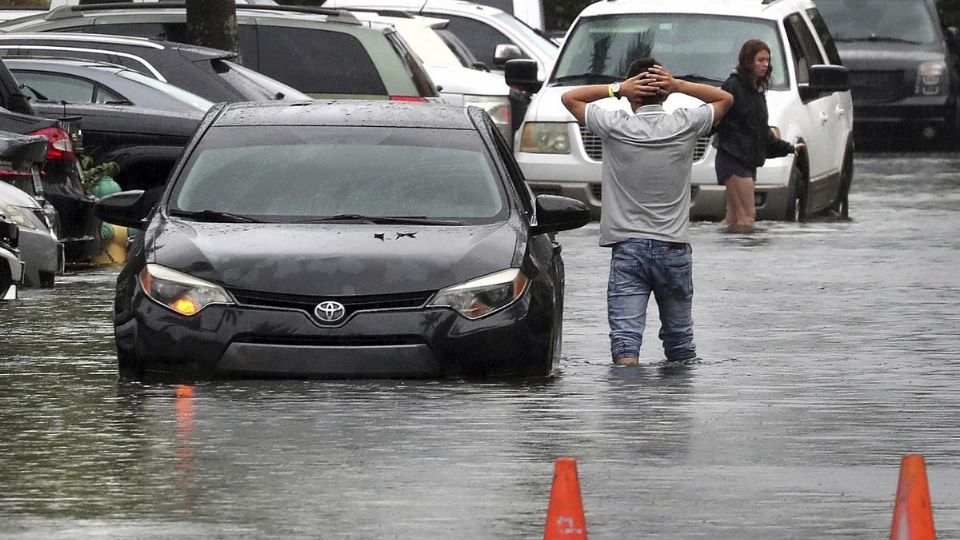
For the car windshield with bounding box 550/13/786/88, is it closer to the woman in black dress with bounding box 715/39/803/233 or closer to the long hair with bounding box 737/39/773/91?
the woman in black dress with bounding box 715/39/803/233

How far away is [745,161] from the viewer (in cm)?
2119

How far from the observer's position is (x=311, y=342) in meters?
11.4

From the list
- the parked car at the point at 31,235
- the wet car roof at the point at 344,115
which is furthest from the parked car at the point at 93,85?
the wet car roof at the point at 344,115

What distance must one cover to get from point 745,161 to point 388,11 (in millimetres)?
9253

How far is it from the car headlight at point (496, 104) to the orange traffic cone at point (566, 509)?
19122 mm

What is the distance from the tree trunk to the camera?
23031mm

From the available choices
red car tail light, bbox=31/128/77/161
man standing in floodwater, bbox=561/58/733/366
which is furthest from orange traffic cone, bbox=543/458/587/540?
red car tail light, bbox=31/128/77/161

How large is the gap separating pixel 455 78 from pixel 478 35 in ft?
14.8

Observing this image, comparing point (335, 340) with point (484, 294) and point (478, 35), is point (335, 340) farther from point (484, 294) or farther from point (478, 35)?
point (478, 35)

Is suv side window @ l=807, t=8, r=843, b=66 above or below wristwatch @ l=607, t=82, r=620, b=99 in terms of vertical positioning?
below

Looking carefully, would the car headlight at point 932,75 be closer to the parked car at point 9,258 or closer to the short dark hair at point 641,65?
the parked car at point 9,258

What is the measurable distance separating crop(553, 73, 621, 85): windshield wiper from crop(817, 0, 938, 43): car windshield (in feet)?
35.9

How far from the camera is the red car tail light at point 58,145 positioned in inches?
666

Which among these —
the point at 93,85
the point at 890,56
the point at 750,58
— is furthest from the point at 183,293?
the point at 890,56
